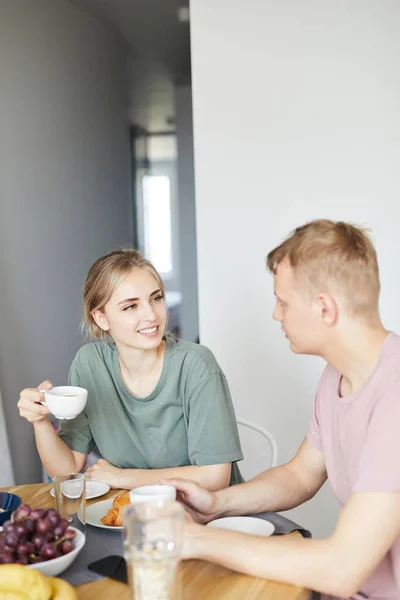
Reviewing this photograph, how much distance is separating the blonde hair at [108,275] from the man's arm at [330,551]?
34.8 inches

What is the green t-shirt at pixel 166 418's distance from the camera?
1.87 m

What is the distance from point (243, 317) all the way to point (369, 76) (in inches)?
39.8

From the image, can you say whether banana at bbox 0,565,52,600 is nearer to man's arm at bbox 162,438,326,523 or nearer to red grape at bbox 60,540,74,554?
red grape at bbox 60,540,74,554

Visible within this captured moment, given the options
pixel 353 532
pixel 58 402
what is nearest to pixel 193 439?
pixel 58 402

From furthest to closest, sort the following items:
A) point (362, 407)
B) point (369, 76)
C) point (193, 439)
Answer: point (369, 76) → point (193, 439) → point (362, 407)

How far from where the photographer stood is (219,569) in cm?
128

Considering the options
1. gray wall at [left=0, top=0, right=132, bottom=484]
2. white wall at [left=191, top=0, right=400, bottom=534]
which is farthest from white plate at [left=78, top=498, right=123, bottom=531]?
gray wall at [left=0, top=0, right=132, bottom=484]

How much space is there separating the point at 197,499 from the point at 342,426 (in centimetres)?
35

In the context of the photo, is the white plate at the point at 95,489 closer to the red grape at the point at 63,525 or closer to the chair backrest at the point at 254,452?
the red grape at the point at 63,525

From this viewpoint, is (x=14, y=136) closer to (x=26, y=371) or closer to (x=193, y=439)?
(x=26, y=371)

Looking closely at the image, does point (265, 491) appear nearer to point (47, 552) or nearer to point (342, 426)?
point (342, 426)

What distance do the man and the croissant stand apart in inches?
4.6

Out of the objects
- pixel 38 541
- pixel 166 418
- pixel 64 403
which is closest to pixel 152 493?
pixel 38 541

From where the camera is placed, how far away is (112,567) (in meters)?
1.29
